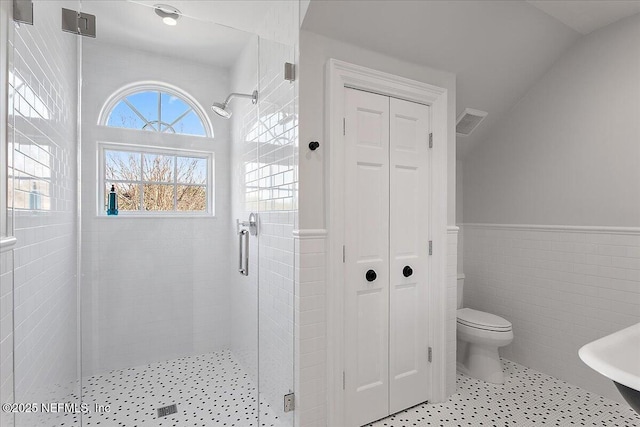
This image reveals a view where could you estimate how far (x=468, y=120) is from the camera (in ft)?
9.16

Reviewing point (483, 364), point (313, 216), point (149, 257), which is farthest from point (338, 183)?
point (483, 364)

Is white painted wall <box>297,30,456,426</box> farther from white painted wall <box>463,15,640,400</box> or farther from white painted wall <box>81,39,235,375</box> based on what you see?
white painted wall <box>463,15,640,400</box>

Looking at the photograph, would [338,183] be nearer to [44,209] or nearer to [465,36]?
[465,36]

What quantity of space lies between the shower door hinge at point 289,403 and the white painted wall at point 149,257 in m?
0.50

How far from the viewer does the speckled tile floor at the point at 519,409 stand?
2.03 meters

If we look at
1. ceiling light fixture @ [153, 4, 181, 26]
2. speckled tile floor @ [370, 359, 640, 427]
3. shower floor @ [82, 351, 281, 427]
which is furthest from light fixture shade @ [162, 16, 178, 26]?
speckled tile floor @ [370, 359, 640, 427]

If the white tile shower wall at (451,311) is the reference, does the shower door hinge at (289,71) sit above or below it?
above

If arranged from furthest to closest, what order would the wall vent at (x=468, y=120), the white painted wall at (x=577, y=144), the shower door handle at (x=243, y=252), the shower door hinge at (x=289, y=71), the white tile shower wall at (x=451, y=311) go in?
the wall vent at (x=468, y=120) < the white tile shower wall at (x=451, y=311) < the white painted wall at (x=577, y=144) < the shower door handle at (x=243, y=252) < the shower door hinge at (x=289, y=71)

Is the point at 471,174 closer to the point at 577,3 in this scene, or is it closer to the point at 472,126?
the point at 472,126

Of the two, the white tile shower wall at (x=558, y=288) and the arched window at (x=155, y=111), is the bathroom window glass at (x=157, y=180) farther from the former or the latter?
the white tile shower wall at (x=558, y=288)

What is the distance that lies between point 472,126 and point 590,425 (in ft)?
7.35

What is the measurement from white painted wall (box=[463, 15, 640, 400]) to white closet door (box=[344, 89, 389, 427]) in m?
1.47

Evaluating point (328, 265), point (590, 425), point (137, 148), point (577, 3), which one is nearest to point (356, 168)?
point (328, 265)

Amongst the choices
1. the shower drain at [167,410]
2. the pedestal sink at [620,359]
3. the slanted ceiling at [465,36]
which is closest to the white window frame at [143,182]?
the slanted ceiling at [465,36]
